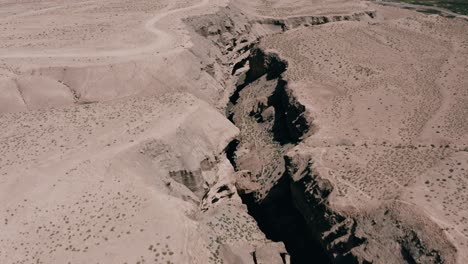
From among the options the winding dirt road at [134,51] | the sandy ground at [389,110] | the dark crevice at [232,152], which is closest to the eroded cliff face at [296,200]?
the dark crevice at [232,152]

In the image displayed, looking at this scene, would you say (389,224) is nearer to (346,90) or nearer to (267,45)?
(346,90)

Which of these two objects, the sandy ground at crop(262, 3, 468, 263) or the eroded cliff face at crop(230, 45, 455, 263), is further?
the sandy ground at crop(262, 3, 468, 263)

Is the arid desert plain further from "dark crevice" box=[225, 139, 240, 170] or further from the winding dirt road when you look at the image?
the winding dirt road

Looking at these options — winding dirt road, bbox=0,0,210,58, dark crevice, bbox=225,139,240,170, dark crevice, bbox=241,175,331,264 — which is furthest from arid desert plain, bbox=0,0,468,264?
winding dirt road, bbox=0,0,210,58

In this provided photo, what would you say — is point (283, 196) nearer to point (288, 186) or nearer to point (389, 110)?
point (288, 186)

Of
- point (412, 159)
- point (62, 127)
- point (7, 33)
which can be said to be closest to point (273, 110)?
point (412, 159)

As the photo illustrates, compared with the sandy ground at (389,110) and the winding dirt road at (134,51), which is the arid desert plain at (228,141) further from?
the winding dirt road at (134,51)

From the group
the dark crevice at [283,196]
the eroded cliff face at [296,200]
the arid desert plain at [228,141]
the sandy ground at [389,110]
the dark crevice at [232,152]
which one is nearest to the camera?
the eroded cliff face at [296,200]

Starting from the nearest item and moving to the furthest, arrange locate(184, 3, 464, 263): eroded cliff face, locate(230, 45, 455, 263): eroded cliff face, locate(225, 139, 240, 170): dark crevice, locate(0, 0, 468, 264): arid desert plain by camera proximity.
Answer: locate(230, 45, 455, 263): eroded cliff face < locate(184, 3, 464, 263): eroded cliff face < locate(0, 0, 468, 264): arid desert plain < locate(225, 139, 240, 170): dark crevice
